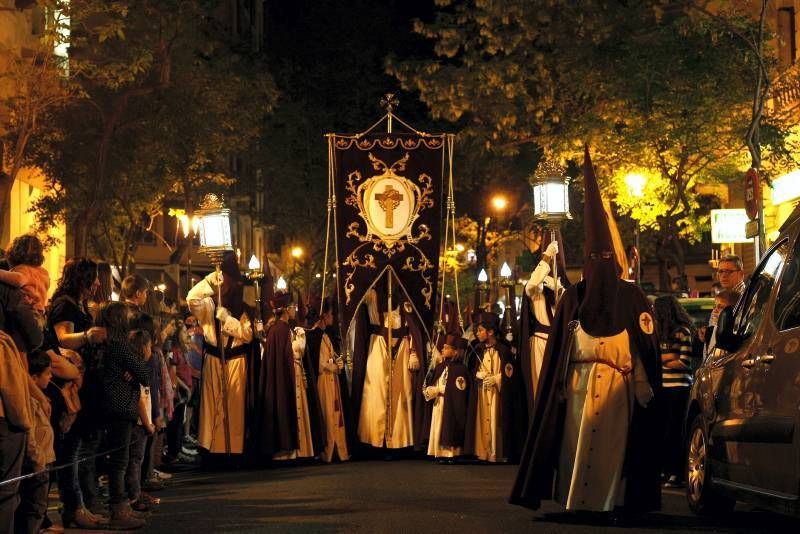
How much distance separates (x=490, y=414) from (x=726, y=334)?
737 cm

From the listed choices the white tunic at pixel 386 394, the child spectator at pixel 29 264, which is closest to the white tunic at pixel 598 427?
the child spectator at pixel 29 264

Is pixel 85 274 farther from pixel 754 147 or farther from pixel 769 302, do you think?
pixel 754 147

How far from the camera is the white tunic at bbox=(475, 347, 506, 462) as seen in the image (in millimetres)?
16969

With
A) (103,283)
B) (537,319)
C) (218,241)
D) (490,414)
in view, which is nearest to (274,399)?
(218,241)

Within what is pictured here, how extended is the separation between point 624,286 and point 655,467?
4.33 ft

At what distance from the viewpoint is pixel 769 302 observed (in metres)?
9.26

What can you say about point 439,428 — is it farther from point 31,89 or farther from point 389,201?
point 31,89

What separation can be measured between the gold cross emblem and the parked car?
823 cm

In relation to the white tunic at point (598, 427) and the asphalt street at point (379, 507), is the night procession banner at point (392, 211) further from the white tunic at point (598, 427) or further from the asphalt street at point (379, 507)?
the white tunic at point (598, 427)

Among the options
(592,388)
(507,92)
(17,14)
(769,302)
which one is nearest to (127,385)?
(592,388)

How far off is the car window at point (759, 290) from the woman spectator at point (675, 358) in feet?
8.40

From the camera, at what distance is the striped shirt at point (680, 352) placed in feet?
42.6

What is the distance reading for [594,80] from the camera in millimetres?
26672

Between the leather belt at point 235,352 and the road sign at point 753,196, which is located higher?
the road sign at point 753,196
